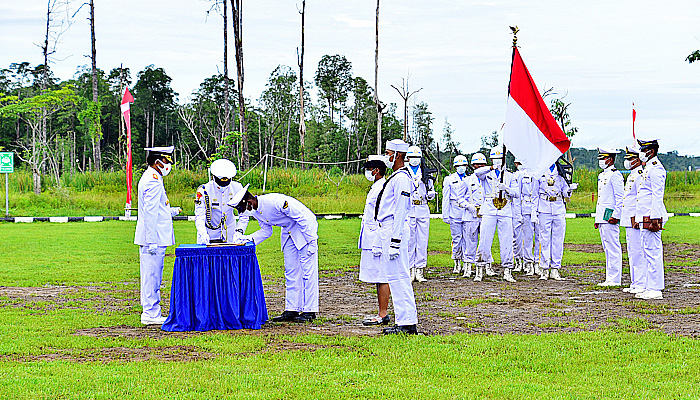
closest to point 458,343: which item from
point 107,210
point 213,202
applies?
point 213,202

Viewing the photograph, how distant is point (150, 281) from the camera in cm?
914

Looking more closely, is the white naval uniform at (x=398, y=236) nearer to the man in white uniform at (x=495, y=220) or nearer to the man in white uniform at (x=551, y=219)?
the man in white uniform at (x=495, y=220)

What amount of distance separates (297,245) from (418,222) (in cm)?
447

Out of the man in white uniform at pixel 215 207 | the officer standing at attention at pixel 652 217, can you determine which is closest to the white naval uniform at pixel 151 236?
the man in white uniform at pixel 215 207

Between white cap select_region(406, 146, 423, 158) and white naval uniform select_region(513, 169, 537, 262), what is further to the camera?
white naval uniform select_region(513, 169, 537, 262)

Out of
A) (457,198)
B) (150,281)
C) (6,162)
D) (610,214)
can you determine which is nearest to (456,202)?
(457,198)

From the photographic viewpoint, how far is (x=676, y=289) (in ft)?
38.8

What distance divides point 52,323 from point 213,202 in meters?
2.47

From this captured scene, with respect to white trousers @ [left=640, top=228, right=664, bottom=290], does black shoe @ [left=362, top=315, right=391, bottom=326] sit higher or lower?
lower

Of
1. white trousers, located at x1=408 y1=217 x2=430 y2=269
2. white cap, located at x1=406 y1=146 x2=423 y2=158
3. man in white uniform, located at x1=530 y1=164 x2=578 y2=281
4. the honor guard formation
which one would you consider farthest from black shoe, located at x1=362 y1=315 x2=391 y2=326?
man in white uniform, located at x1=530 y1=164 x2=578 y2=281

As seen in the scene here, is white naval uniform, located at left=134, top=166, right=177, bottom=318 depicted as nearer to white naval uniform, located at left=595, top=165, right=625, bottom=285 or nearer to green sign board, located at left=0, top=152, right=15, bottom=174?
white naval uniform, located at left=595, top=165, right=625, bottom=285

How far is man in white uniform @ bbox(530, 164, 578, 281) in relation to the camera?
44.2 feet

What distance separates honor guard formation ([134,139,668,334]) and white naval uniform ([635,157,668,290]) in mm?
15

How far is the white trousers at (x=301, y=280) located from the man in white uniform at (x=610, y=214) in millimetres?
5658
